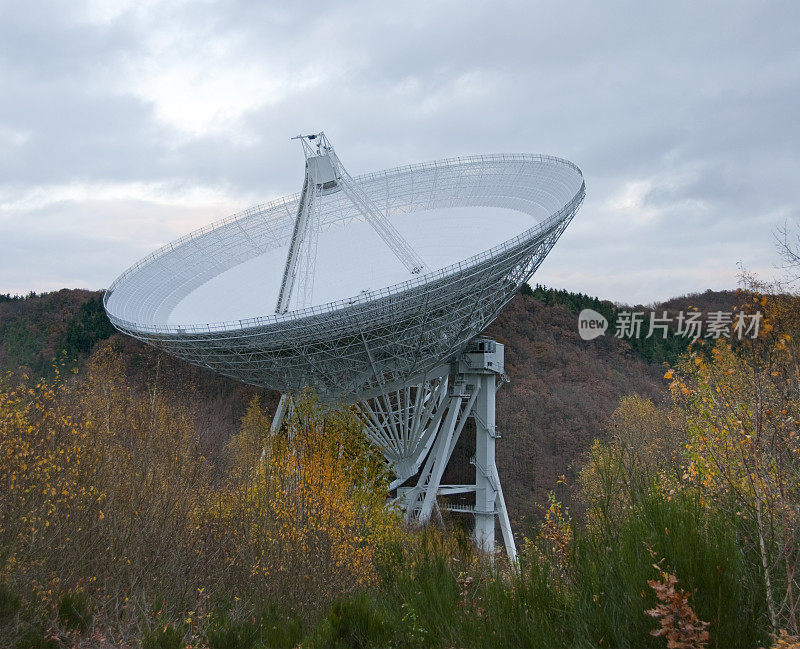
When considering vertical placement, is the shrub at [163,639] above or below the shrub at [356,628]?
below

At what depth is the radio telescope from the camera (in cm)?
2019

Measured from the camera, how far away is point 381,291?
19.2 meters

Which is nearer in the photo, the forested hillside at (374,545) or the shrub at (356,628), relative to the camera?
the forested hillside at (374,545)

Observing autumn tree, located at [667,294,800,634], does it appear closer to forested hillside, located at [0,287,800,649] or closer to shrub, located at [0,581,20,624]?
forested hillside, located at [0,287,800,649]

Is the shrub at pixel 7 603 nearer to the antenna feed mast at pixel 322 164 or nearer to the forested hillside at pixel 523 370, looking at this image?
the antenna feed mast at pixel 322 164

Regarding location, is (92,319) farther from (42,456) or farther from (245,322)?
(42,456)

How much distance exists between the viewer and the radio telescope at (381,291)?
20.2m

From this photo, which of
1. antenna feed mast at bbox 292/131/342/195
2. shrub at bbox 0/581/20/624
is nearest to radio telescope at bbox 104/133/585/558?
antenna feed mast at bbox 292/131/342/195

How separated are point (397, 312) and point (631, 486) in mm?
13868

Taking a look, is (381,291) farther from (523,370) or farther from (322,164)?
(523,370)

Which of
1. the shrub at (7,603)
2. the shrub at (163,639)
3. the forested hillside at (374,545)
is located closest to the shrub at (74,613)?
the forested hillside at (374,545)

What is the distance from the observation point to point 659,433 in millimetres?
40656

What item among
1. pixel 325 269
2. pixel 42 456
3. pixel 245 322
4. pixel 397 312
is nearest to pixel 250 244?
pixel 325 269

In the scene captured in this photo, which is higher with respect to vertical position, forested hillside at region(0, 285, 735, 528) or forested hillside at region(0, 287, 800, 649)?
forested hillside at region(0, 285, 735, 528)
